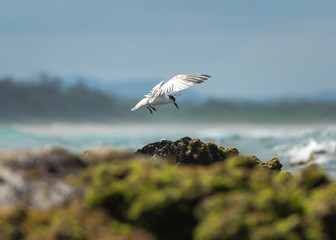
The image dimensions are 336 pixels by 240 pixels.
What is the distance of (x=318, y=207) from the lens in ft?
35.8

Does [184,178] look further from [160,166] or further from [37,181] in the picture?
[37,181]

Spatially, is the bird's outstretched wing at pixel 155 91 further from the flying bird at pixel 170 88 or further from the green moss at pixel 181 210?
the green moss at pixel 181 210

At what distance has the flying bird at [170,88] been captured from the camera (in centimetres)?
2139

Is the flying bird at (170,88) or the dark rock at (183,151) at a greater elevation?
the flying bird at (170,88)

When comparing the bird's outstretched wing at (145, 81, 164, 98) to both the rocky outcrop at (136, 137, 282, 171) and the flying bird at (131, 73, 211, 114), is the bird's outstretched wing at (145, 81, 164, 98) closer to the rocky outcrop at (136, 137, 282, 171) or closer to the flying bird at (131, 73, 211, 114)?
the flying bird at (131, 73, 211, 114)

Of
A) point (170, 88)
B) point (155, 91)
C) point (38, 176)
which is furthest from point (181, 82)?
point (38, 176)

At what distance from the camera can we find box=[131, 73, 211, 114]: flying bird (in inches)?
842

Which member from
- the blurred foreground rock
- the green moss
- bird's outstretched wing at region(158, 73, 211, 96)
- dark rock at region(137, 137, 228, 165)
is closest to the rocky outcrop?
dark rock at region(137, 137, 228, 165)

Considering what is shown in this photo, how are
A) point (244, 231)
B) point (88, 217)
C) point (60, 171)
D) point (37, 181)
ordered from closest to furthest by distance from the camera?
point (244, 231) < point (88, 217) < point (37, 181) < point (60, 171)

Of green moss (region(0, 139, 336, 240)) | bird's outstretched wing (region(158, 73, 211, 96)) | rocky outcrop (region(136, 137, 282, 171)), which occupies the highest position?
bird's outstretched wing (region(158, 73, 211, 96))

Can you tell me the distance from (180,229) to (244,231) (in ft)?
4.44

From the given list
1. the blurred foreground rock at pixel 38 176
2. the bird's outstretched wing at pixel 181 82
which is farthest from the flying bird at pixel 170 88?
the blurred foreground rock at pixel 38 176

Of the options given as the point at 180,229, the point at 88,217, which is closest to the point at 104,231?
the point at 88,217

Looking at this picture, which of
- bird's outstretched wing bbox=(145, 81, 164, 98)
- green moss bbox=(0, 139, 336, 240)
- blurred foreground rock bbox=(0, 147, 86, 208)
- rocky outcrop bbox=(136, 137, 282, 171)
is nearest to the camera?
green moss bbox=(0, 139, 336, 240)
